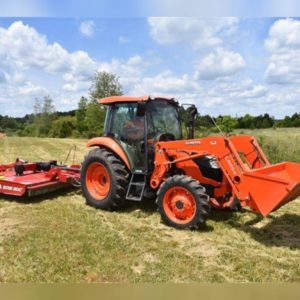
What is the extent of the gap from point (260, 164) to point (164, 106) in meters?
2.04

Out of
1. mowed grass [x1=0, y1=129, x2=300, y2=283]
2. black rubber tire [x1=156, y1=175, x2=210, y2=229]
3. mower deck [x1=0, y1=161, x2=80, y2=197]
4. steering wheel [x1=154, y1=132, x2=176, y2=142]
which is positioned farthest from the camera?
mower deck [x1=0, y1=161, x2=80, y2=197]

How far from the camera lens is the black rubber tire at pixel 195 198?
21.9 feet

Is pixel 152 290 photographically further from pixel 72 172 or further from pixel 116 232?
pixel 72 172

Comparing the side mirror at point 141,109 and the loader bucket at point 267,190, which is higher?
the side mirror at point 141,109

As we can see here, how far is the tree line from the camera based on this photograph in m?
36.6

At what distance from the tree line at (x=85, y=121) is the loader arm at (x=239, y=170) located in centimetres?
1256

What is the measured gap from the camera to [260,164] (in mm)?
7656

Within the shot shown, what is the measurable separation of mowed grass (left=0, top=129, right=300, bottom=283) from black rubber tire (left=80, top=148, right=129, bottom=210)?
18 centimetres

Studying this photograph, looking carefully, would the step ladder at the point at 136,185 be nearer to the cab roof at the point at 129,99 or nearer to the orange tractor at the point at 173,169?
the orange tractor at the point at 173,169

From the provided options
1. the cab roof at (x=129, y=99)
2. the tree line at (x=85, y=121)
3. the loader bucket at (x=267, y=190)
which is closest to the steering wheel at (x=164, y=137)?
the cab roof at (x=129, y=99)

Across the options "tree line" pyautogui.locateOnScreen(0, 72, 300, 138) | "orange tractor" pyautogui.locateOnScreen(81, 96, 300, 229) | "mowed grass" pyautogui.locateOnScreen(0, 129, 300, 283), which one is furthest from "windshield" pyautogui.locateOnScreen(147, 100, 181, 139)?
"tree line" pyautogui.locateOnScreen(0, 72, 300, 138)

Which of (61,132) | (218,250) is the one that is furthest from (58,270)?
(61,132)

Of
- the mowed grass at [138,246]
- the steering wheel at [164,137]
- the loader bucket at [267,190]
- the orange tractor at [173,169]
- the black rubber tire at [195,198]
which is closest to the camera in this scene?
the mowed grass at [138,246]

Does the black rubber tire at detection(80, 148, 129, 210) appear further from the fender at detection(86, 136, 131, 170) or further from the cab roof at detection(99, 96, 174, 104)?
the cab roof at detection(99, 96, 174, 104)
